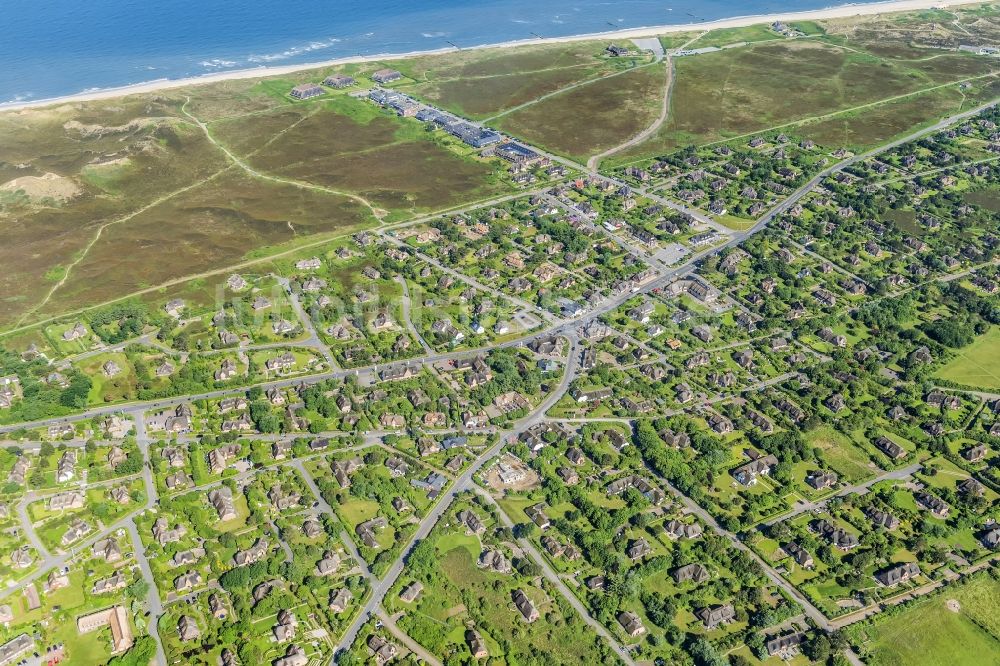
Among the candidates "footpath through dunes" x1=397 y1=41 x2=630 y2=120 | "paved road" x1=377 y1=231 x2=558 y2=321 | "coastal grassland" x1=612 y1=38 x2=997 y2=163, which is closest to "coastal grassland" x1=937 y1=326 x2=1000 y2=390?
"paved road" x1=377 y1=231 x2=558 y2=321

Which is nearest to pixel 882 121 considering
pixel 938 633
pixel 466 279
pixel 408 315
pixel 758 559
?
pixel 466 279

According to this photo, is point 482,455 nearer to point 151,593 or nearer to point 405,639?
point 405,639

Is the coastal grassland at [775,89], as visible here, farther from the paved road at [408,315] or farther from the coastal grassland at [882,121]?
the paved road at [408,315]

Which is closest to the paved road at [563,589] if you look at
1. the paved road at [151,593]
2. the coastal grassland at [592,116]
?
the paved road at [151,593]

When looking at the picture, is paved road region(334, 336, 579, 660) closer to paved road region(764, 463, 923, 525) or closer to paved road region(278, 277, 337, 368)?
paved road region(278, 277, 337, 368)

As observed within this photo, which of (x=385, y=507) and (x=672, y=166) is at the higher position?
(x=672, y=166)

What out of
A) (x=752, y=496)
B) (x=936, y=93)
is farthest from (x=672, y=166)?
(x=752, y=496)

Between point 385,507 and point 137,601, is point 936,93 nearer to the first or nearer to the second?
point 385,507
